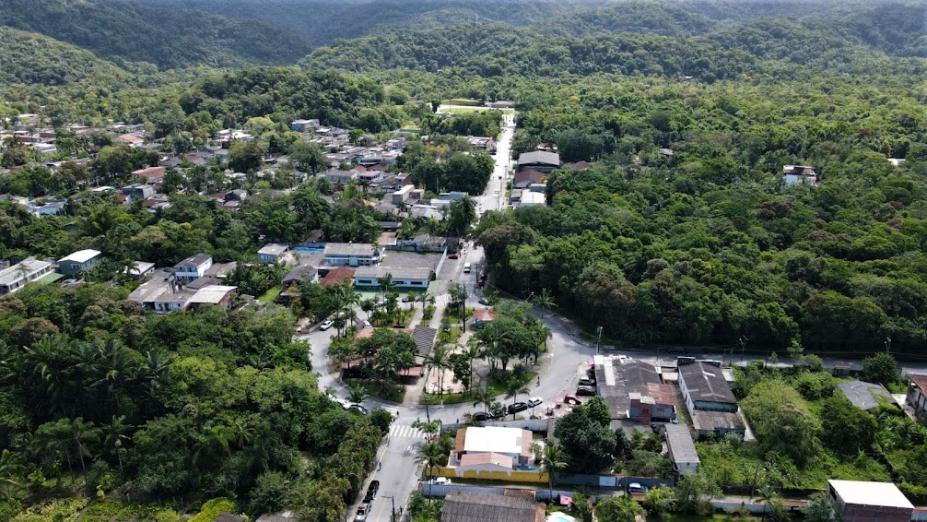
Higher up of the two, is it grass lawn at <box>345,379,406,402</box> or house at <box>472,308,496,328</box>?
house at <box>472,308,496,328</box>

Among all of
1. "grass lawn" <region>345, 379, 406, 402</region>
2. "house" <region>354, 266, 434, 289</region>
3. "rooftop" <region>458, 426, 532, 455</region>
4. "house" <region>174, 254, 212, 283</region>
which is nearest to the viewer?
"rooftop" <region>458, 426, 532, 455</region>

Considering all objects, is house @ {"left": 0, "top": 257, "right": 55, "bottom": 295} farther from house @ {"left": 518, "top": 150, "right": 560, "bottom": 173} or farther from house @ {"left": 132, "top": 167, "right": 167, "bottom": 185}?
house @ {"left": 518, "top": 150, "right": 560, "bottom": 173}

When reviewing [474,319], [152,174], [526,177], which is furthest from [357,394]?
[152,174]

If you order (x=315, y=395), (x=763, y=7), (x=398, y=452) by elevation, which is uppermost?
(x=763, y=7)

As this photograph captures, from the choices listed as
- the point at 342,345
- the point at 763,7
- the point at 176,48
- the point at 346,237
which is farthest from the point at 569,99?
the point at 763,7

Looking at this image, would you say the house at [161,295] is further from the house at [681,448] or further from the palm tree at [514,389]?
the house at [681,448]

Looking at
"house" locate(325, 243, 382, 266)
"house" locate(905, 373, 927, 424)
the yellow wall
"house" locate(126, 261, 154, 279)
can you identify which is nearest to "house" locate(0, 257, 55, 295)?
"house" locate(126, 261, 154, 279)

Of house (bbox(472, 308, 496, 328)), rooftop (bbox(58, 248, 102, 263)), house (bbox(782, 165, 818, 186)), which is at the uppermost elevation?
house (bbox(782, 165, 818, 186))

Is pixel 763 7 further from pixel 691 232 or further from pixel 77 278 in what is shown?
pixel 77 278
